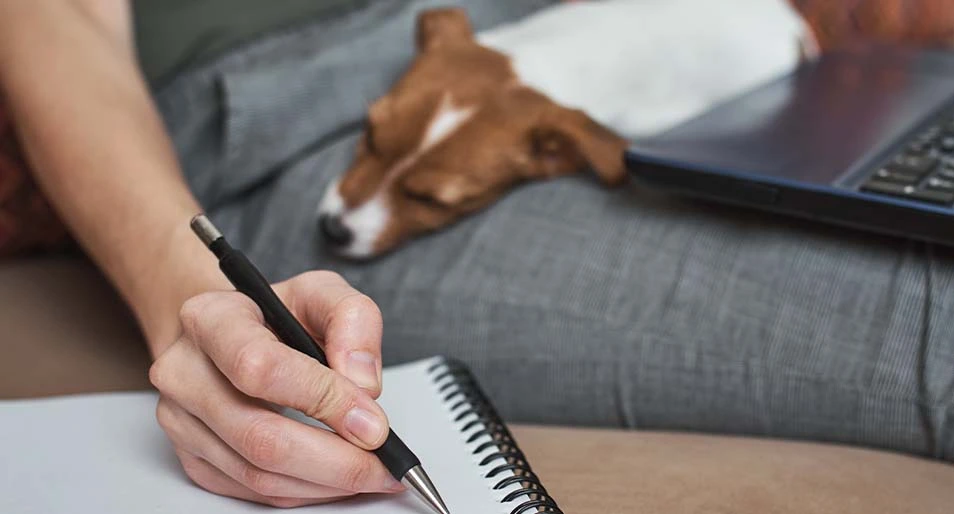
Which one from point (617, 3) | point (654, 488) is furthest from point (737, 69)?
point (654, 488)

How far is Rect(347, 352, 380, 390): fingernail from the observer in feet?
1.74

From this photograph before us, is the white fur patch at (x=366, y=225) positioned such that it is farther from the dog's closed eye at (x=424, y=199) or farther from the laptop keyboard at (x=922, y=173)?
the laptop keyboard at (x=922, y=173)

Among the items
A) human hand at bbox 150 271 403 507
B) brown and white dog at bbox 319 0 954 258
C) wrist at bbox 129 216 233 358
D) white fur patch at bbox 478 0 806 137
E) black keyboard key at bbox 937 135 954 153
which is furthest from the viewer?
white fur patch at bbox 478 0 806 137

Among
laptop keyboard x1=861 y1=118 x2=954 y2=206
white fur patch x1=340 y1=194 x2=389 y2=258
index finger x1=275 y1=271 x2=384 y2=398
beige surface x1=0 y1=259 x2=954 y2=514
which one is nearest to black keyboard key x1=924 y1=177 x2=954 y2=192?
laptop keyboard x1=861 y1=118 x2=954 y2=206

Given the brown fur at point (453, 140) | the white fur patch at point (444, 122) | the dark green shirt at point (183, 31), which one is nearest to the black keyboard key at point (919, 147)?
the brown fur at point (453, 140)

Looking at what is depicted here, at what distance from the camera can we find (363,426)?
0.50 m

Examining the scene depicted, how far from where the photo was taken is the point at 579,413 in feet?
2.52

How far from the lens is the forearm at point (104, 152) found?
2.26 ft

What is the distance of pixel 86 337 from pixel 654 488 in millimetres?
506

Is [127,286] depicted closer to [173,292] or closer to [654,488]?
[173,292]

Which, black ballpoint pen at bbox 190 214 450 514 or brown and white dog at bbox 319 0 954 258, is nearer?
black ballpoint pen at bbox 190 214 450 514

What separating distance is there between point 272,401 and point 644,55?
1.05 m

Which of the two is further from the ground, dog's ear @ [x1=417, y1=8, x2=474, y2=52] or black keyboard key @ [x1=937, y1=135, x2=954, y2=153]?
dog's ear @ [x1=417, y1=8, x2=474, y2=52]

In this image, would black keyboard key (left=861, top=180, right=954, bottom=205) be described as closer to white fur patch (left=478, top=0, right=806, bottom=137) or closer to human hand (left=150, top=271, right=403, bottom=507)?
human hand (left=150, top=271, right=403, bottom=507)
